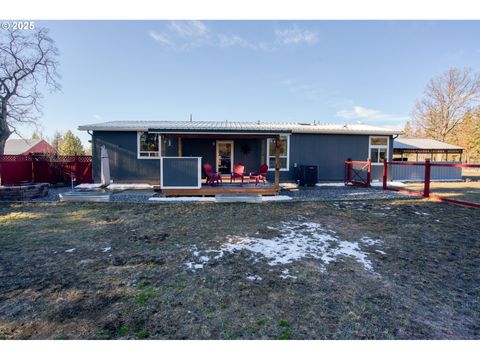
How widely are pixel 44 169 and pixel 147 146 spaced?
204 inches

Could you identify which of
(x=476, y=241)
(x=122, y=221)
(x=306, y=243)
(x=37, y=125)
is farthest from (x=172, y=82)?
(x=476, y=241)

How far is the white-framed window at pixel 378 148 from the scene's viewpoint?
523 inches

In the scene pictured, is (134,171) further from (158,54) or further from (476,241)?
(476,241)

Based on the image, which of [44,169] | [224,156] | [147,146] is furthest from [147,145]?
[44,169]

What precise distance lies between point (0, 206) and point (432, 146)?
80.2 ft

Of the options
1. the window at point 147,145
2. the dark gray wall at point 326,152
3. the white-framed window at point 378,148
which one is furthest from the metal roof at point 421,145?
the window at point 147,145

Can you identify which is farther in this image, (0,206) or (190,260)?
(0,206)

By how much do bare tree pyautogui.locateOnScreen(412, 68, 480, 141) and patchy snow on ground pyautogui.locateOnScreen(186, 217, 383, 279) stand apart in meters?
36.8

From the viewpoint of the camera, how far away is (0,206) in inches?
298

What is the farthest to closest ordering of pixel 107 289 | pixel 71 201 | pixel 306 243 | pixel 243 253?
pixel 71 201 < pixel 306 243 < pixel 243 253 < pixel 107 289

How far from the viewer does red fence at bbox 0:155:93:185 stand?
36.7ft

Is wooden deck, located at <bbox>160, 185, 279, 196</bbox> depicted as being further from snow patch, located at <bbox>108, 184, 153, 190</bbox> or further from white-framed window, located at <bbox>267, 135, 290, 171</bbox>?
white-framed window, located at <bbox>267, 135, 290, 171</bbox>

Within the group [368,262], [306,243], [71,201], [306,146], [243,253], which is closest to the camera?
[368,262]

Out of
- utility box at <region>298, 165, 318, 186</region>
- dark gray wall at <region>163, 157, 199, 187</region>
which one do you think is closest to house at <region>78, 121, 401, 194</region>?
utility box at <region>298, 165, 318, 186</region>
